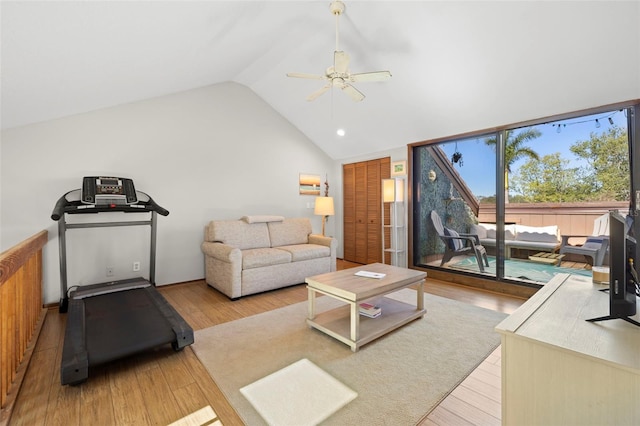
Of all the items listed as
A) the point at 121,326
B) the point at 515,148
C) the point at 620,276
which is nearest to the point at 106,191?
the point at 121,326

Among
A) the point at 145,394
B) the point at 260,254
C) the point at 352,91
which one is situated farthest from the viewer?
the point at 260,254

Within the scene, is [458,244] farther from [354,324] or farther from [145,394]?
[145,394]

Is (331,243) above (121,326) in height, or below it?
above

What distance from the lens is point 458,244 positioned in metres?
4.43

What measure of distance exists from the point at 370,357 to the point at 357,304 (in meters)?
0.41

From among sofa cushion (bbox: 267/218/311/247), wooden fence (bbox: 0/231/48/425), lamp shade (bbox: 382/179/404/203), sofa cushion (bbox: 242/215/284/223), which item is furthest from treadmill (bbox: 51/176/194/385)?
lamp shade (bbox: 382/179/404/203)

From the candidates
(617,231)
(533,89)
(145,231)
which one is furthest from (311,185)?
(617,231)

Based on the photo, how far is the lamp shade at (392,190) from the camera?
15.7 ft

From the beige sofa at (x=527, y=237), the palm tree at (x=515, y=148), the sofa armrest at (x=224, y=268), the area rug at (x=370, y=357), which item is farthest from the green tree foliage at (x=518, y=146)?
the sofa armrest at (x=224, y=268)

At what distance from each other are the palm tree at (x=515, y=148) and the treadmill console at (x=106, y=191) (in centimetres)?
486

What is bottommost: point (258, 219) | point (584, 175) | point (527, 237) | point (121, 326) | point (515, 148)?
point (121, 326)

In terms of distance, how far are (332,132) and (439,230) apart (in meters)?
2.63

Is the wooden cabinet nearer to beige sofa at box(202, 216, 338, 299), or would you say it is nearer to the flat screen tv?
beige sofa at box(202, 216, 338, 299)

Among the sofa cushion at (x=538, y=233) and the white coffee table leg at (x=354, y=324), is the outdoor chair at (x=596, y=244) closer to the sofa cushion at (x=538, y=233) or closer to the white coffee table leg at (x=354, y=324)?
the sofa cushion at (x=538, y=233)
